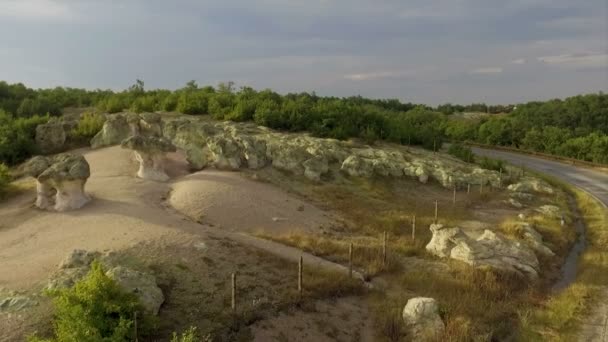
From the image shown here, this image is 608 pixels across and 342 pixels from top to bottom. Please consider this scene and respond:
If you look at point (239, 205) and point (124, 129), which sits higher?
point (124, 129)

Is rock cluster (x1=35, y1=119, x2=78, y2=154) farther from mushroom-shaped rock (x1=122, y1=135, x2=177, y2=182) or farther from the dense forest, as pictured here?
mushroom-shaped rock (x1=122, y1=135, x2=177, y2=182)

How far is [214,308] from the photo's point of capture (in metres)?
11.6

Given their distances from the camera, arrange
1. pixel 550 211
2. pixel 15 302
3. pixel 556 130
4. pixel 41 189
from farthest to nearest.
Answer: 1. pixel 556 130
2. pixel 550 211
3. pixel 41 189
4. pixel 15 302

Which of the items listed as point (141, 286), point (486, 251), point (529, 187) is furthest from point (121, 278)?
point (529, 187)

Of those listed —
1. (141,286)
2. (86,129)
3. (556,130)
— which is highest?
→ (86,129)

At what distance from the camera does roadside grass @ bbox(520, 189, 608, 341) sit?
13.4 meters

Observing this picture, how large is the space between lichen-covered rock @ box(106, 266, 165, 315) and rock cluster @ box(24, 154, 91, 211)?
6.61m

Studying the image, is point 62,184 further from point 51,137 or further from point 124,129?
point 51,137

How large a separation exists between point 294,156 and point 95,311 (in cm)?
1653

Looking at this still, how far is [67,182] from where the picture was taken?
16.9 meters

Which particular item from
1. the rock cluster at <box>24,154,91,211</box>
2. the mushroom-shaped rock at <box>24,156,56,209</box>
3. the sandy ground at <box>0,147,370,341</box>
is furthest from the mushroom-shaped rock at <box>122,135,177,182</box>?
the mushroom-shaped rock at <box>24,156,56,209</box>

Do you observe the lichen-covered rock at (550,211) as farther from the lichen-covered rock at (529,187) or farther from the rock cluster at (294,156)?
the rock cluster at (294,156)

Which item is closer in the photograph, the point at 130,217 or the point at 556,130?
the point at 130,217

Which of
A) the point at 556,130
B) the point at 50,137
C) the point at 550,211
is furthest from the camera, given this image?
the point at 556,130
